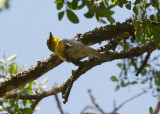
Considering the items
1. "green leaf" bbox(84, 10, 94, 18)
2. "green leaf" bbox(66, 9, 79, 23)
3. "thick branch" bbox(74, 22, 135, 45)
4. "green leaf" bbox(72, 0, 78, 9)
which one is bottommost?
"green leaf" bbox(84, 10, 94, 18)

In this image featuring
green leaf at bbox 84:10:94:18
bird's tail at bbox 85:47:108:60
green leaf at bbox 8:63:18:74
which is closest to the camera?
green leaf at bbox 84:10:94:18

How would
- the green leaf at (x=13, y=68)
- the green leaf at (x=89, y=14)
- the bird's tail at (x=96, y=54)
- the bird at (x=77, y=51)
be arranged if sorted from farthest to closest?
the green leaf at (x=13, y=68) → the bird's tail at (x=96, y=54) → the bird at (x=77, y=51) → the green leaf at (x=89, y=14)

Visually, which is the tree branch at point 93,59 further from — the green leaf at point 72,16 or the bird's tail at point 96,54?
the green leaf at point 72,16

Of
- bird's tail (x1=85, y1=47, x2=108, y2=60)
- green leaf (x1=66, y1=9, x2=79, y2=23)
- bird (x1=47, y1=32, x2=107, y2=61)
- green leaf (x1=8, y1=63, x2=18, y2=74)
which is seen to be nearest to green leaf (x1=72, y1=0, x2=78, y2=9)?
green leaf (x1=66, y1=9, x2=79, y2=23)

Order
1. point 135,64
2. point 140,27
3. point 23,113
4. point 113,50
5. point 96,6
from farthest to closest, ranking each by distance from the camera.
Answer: point 135,64
point 113,50
point 140,27
point 23,113
point 96,6

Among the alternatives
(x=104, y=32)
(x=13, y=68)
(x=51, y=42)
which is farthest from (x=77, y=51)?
(x=13, y=68)

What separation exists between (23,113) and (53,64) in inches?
29.4

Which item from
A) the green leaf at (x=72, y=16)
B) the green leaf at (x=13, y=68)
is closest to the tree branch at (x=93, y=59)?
the green leaf at (x=13, y=68)

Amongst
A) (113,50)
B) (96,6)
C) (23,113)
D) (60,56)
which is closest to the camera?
(96,6)

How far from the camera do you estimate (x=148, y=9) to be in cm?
268

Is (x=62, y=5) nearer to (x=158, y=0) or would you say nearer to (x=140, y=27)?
(x=140, y=27)

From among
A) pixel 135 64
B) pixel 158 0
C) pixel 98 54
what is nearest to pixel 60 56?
pixel 98 54

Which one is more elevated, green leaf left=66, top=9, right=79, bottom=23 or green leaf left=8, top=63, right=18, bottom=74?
green leaf left=8, top=63, right=18, bottom=74

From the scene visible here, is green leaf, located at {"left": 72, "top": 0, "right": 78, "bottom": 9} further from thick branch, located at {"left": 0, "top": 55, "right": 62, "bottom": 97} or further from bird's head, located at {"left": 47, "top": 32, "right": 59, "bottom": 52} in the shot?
bird's head, located at {"left": 47, "top": 32, "right": 59, "bottom": 52}
